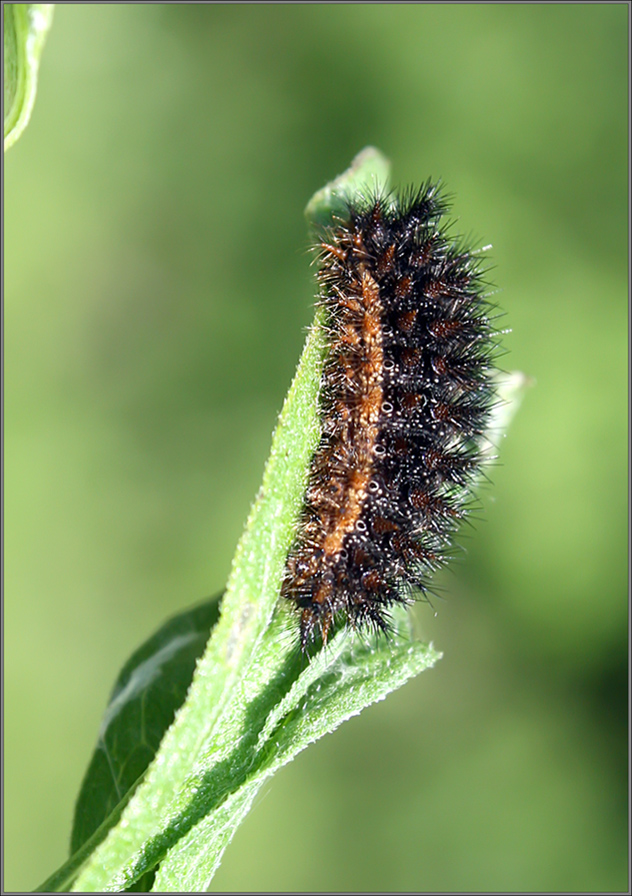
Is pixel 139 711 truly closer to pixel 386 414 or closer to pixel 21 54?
pixel 386 414

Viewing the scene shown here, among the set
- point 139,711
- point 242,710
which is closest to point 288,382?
point 139,711

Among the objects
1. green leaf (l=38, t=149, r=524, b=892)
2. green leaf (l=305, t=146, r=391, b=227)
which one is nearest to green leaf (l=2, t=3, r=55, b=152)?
green leaf (l=38, t=149, r=524, b=892)

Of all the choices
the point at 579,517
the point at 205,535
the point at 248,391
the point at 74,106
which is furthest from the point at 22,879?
the point at 74,106

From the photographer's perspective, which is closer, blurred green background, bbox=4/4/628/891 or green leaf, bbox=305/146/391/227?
green leaf, bbox=305/146/391/227

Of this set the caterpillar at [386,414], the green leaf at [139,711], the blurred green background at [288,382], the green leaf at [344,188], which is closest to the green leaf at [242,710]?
the green leaf at [139,711]

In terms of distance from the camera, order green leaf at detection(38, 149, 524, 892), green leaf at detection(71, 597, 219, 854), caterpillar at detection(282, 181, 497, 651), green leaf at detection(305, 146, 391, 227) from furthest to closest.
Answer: green leaf at detection(305, 146, 391, 227) < caterpillar at detection(282, 181, 497, 651) < green leaf at detection(71, 597, 219, 854) < green leaf at detection(38, 149, 524, 892)

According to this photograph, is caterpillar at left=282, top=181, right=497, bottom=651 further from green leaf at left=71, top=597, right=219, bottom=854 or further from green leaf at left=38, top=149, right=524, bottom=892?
green leaf at left=71, top=597, right=219, bottom=854
